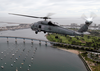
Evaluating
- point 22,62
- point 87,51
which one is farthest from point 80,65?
point 22,62

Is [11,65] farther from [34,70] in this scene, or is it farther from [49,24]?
[49,24]

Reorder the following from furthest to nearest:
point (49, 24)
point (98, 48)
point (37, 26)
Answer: point (98, 48)
point (37, 26)
point (49, 24)

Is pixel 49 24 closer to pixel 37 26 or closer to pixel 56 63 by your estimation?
pixel 37 26

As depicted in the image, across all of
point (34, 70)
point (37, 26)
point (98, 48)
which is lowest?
point (34, 70)

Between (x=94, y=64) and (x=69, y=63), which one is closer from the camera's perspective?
(x=94, y=64)

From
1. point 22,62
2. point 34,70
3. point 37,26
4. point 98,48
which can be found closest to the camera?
point 37,26

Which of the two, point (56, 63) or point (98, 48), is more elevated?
point (98, 48)

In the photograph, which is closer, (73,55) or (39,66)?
(39,66)

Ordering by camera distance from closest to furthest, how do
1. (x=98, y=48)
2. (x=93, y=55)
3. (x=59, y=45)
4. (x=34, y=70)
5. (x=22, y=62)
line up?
(x=34, y=70)
(x=22, y=62)
(x=93, y=55)
(x=98, y=48)
(x=59, y=45)

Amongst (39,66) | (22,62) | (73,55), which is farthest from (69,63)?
(22,62)
